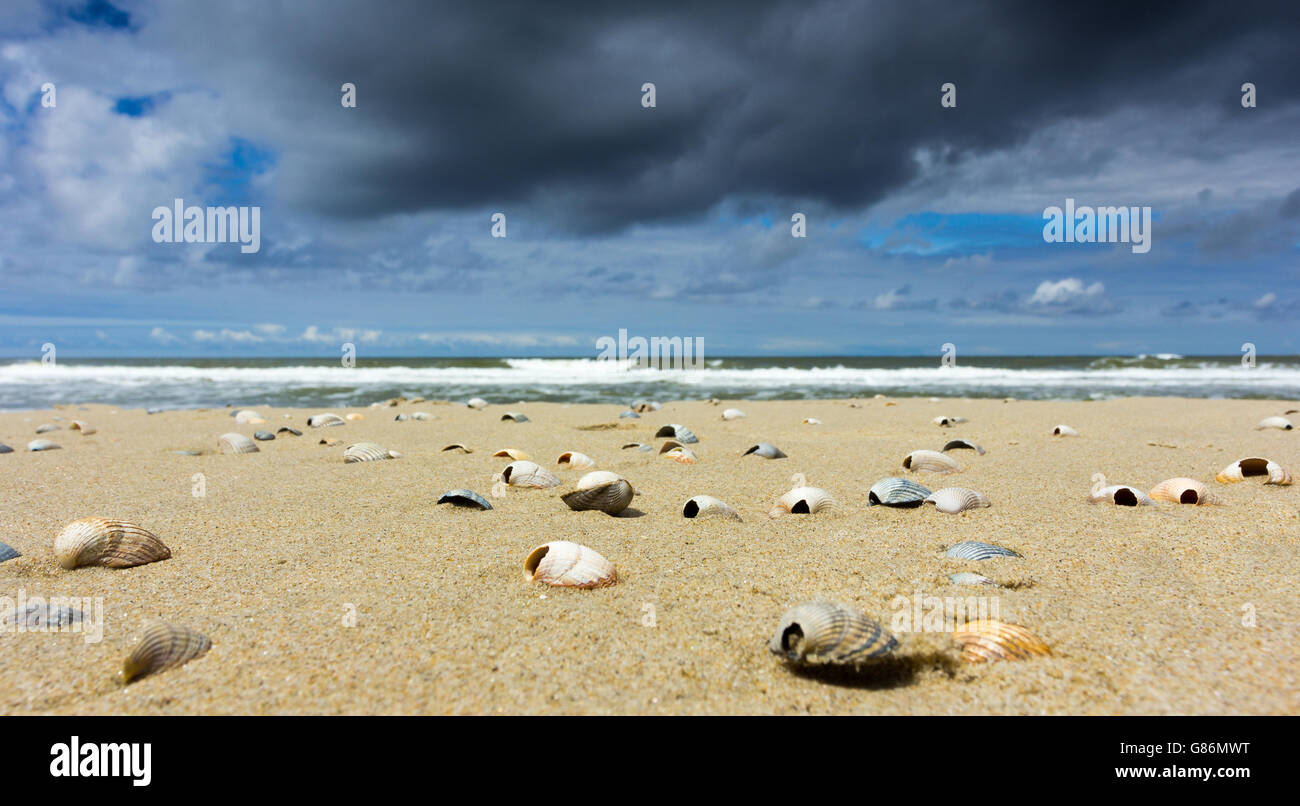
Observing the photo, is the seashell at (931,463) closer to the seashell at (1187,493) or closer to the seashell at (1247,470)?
the seashell at (1187,493)

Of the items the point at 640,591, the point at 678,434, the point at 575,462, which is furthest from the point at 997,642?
the point at 678,434

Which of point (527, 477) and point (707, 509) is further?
point (527, 477)

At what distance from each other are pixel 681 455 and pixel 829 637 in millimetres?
4270

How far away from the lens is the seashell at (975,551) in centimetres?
316

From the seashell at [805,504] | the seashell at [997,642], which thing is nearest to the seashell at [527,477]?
the seashell at [805,504]

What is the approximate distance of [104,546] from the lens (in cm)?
319

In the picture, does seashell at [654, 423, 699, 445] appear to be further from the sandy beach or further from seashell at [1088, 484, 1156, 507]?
seashell at [1088, 484, 1156, 507]

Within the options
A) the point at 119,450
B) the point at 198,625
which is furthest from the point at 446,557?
the point at 119,450

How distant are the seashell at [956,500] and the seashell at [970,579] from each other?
129cm

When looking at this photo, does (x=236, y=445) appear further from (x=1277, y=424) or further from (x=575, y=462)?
(x=1277, y=424)

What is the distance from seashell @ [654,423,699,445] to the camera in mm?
7672
